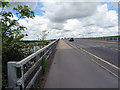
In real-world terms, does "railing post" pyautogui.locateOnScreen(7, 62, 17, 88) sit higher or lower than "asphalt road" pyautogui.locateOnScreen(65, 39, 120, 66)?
higher

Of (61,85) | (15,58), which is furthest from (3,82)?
(61,85)

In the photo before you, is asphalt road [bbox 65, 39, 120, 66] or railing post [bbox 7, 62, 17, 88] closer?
railing post [bbox 7, 62, 17, 88]

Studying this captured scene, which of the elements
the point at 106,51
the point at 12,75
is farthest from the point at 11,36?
the point at 106,51

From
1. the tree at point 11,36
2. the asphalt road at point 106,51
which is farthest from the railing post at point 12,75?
the asphalt road at point 106,51

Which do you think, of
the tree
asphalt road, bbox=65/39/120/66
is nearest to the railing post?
the tree

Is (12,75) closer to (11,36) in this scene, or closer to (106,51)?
(11,36)

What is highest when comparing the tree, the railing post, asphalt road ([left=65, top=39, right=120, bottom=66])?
the tree

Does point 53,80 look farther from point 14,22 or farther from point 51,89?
point 14,22

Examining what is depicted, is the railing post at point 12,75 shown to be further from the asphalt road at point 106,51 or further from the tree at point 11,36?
the asphalt road at point 106,51

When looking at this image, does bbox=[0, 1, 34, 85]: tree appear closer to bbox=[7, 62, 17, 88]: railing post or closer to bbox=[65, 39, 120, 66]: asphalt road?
bbox=[7, 62, 17, 88]: railing post

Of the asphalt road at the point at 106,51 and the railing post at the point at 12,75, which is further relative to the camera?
the asphalt road at the point at 106,51

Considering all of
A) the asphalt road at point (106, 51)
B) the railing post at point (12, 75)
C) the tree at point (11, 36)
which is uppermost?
the tree at point (11, 36)

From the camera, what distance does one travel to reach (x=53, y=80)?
4.19 metres

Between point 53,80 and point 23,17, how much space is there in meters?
2.59
